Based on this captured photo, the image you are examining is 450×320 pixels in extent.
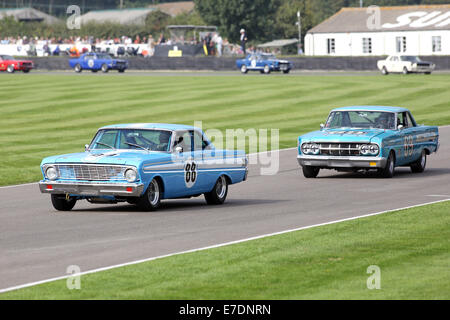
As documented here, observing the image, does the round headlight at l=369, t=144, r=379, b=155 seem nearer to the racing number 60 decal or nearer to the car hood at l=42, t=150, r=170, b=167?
the racing number 60 decal

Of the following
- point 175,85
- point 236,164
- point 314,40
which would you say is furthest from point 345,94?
point 314,40

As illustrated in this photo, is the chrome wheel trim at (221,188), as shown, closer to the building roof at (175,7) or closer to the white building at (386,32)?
the white building at (386,32)

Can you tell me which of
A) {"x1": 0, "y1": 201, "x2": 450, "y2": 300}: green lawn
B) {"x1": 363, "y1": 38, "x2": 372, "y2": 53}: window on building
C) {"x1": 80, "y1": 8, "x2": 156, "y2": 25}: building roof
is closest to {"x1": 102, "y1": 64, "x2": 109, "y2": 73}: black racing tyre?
{"x1": 363, "y1": 38, "x2": 372, "y2": 53}: window on building

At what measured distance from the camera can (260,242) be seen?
37.2ft

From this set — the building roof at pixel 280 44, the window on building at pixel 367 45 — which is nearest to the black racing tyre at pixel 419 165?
the window on building at pixel 367 45

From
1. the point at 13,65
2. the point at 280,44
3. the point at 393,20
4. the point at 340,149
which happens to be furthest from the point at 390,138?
the point at 280,44

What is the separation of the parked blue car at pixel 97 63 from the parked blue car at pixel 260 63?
8491 mm

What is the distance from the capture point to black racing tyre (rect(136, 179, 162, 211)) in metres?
14.5

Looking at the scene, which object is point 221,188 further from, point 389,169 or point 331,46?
point 331,46

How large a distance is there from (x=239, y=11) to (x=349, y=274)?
98459 mm

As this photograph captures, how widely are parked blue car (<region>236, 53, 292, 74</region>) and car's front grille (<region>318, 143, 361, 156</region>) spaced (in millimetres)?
45313

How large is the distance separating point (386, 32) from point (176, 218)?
79223 millimetres

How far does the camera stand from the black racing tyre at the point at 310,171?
20.0 meters

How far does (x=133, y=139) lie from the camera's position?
1541 cm
